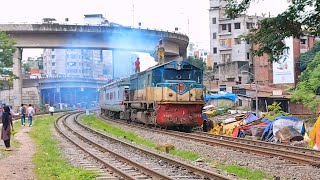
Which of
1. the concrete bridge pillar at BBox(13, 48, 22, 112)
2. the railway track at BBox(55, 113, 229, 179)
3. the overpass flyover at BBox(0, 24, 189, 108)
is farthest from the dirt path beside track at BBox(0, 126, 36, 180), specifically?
the concrete bridge pillar at BBox(13, 48, 22, 112)

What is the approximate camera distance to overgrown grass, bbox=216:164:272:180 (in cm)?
1059

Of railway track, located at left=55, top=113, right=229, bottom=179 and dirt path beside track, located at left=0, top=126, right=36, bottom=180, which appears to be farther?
dirt path beside track, located at left=0, top=126, right=36, bottom=180

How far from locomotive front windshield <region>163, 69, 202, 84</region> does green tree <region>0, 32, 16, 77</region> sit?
21228 millimetres

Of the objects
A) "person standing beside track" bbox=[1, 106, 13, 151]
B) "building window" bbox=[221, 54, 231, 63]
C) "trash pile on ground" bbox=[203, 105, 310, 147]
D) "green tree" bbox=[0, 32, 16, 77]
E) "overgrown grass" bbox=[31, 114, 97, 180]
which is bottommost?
"overgrown grass" bbox=[31, 114, 97, 180]

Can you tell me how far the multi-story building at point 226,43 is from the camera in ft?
218

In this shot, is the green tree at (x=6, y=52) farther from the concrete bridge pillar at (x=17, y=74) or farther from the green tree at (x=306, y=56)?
the green tree at (x=306, y=56)

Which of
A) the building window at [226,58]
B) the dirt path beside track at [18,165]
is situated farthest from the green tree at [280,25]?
the building window at [226,58]

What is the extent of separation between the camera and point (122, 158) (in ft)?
45.2

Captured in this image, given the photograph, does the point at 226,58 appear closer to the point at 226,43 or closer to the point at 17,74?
the point at 226,43

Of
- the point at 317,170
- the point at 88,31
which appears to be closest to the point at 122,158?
the point at 317,170

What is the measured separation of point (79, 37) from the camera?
146 ft

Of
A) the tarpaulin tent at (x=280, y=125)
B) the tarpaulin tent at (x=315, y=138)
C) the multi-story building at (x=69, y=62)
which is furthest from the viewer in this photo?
the multi-story building at (x=69, y=62)

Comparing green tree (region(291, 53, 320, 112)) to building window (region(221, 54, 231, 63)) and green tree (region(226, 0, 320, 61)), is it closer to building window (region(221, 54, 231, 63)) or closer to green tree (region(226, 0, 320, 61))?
green tree (region(226, 0, 320, 61))

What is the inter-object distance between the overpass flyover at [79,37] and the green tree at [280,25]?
34336mm
